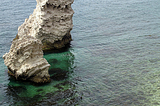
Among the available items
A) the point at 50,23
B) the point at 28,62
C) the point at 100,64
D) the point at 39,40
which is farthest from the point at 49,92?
the point at 50,23

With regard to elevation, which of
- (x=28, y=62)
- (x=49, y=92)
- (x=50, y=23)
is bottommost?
(x=49, y=92)

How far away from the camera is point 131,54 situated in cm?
3219

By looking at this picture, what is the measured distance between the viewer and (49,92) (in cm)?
2291

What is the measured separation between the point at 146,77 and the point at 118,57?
22.1 ft

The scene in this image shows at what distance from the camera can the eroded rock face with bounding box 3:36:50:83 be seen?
2423 centimetres

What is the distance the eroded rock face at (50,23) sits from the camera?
31680mm

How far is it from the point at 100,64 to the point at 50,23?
10.4 m

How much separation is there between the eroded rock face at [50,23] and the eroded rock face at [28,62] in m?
7.24

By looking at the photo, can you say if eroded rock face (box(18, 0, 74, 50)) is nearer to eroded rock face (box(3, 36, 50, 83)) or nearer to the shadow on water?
the shadow on water

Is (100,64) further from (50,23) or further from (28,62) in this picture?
(28,62)

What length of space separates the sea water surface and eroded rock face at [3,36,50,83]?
1136 millimetres

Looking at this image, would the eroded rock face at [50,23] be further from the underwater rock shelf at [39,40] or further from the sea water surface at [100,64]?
the sea water surface at [100,64]

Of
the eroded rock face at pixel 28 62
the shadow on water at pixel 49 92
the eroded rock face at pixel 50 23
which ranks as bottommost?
the shadow on water at pixel 49 92

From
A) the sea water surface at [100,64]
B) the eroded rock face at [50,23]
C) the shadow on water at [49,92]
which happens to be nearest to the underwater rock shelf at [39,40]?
the eroded rock face at [50,23]
